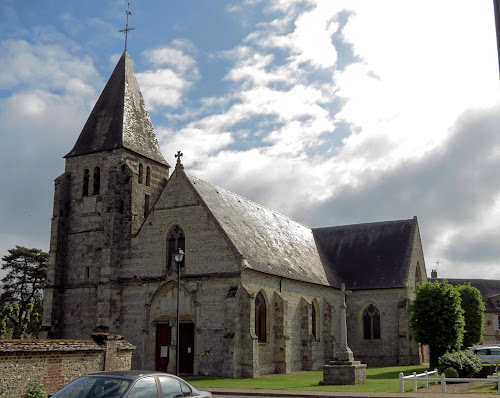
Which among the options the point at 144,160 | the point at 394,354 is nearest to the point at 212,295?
the point at 144,160

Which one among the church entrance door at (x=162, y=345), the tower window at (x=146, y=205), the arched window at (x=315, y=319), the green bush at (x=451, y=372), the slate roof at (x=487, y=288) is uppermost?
the tower window at (x=146, y=205)

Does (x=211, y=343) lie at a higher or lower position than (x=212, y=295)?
lower

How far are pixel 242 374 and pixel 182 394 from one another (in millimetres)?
18392

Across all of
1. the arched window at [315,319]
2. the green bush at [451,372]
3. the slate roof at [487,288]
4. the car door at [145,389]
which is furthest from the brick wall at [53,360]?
the slate roof at [487,288]

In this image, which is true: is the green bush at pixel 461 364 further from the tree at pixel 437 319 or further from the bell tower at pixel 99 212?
the bell tower at pixel 99 212

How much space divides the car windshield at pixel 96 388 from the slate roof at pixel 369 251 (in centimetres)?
3349

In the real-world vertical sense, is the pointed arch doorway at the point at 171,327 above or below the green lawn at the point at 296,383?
above

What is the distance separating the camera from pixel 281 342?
3238cm

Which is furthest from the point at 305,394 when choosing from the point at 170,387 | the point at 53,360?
the point at 170,387

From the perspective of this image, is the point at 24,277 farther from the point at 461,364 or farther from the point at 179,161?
the point at 461,364

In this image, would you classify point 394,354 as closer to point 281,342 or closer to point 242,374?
point 281,342

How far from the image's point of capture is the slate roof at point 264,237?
32188 mm

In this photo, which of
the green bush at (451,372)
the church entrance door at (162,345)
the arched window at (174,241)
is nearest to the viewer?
the green bush at (451,372)

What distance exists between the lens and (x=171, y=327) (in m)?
31.3
